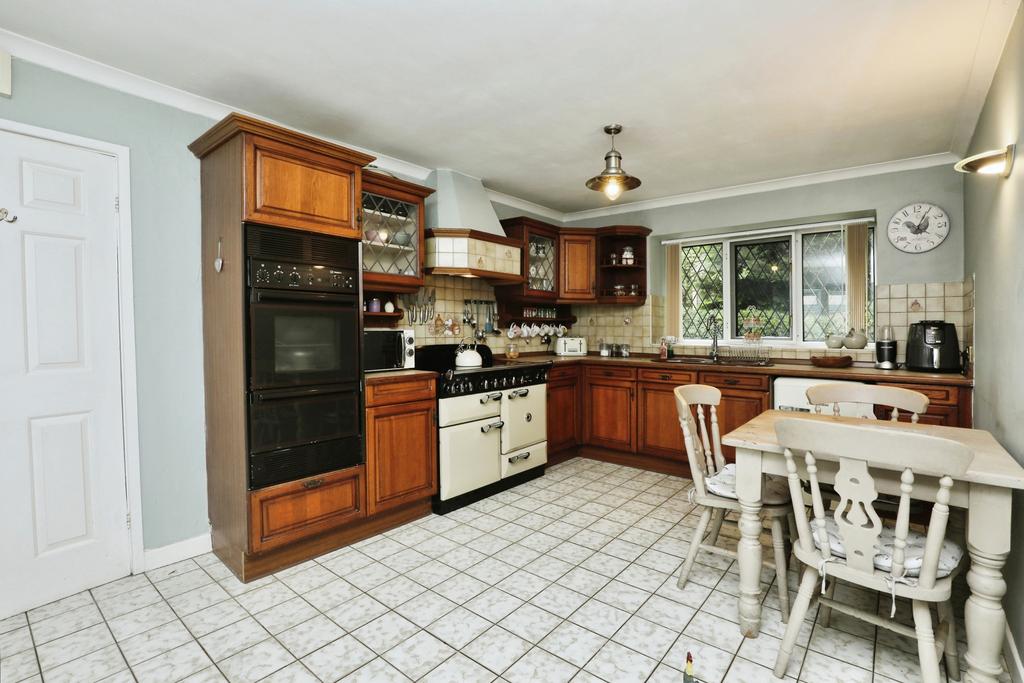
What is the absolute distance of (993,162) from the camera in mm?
2070

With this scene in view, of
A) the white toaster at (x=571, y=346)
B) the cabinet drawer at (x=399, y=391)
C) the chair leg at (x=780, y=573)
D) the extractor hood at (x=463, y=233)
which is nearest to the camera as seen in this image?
the chair leg at (x=780, y=573)

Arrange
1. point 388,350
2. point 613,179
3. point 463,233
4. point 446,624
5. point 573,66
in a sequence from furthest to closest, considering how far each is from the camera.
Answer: point 463,233 < point 388,350 < point 613,179 < point 573,66 < point 446,624

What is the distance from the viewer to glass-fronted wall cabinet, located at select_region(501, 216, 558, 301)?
468 centimetres

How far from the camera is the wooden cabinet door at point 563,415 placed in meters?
4.56

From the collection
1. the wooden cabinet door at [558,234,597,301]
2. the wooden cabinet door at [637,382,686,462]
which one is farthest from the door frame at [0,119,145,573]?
the wooden cabinet door at [637,382,686,462]

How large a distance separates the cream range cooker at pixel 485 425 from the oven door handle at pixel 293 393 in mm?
797

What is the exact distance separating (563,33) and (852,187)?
3179 mm

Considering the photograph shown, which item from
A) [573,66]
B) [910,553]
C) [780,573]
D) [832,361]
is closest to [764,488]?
[780,573]

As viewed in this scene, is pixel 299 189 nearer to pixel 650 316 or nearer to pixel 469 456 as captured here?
pixel 469 456

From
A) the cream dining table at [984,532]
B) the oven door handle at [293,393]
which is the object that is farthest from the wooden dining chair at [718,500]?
the oven door handle at [293,393]

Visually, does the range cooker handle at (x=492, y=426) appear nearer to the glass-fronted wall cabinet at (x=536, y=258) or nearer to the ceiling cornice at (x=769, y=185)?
the glass-fronted wall cabinet at (x=536, y=258)

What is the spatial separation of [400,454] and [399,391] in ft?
1.34

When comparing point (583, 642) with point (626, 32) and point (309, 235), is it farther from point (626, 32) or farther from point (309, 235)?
point (626, 32)

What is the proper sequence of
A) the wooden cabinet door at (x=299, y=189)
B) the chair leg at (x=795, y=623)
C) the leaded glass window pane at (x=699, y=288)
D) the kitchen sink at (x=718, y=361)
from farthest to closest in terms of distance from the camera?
1. the leaded glass window pane at (x=699, y=288)
2. the kitchen sink at (x=718, y=361)
3. the wooden cabinet door at (x=299, y=189)
4. the chair leg at (x=795, y=623)
